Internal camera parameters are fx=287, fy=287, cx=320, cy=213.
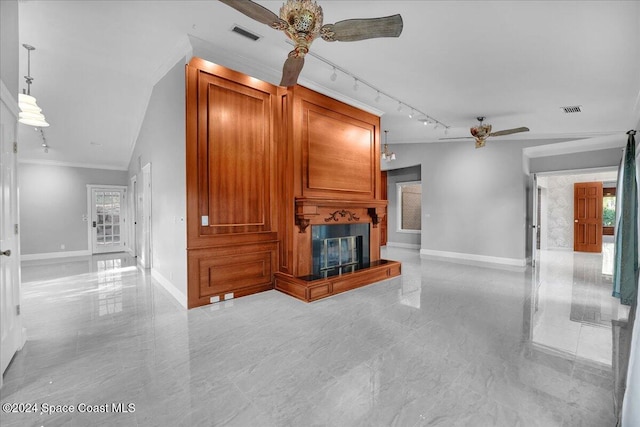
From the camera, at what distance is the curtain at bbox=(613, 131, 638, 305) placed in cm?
403

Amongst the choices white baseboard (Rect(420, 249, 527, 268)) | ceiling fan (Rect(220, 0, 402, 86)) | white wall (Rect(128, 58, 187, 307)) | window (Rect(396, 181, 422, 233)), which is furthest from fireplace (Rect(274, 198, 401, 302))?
window (Rect(396, 181, 422, 233))

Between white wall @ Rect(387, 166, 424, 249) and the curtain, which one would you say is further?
white wall @ Rect(387, 166, 424, 249)

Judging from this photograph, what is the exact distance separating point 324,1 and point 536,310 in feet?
14.2

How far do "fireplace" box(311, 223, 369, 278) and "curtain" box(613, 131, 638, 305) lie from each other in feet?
12.2

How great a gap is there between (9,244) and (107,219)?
7.52 metres

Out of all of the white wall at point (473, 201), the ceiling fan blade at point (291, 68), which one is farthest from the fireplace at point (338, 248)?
the white wall at point (473, 201)

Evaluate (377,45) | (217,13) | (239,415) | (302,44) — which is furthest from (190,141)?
(239,415)

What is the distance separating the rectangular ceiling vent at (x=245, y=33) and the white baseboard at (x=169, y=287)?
3267 mm

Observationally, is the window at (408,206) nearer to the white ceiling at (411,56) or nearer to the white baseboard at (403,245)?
the white baseboard at (403,245)

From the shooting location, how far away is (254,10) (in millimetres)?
2047

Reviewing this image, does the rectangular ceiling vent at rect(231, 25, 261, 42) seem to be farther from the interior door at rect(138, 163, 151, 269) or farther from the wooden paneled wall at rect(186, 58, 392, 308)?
the interior door at rect(138, 163, 151, 269)

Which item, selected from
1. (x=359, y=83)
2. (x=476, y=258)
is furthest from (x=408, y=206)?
(x=359, y=83)

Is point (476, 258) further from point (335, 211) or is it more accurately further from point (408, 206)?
point (335, 211)

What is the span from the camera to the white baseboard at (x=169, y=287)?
3803 mm
